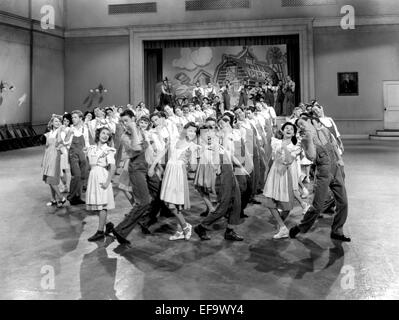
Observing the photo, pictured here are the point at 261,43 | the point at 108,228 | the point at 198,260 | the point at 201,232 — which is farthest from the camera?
the point at 261,43

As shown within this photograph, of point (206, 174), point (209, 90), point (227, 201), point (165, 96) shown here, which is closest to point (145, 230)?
point (206, 174)

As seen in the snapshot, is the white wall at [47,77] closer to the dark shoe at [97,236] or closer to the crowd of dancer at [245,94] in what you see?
the crowd of dancer at [245,94]

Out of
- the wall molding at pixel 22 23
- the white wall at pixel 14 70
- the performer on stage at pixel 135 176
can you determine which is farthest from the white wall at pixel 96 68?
the performer on stage at pixel 135 176

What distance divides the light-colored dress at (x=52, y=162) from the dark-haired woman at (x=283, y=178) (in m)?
3.70

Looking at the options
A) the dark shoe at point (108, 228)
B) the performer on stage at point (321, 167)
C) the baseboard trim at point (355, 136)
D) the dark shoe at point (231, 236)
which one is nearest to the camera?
the performer on stage at point (321, 167)

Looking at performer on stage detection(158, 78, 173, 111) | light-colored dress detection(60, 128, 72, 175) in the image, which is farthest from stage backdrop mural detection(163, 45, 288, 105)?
light-colored dress detection(60, 128, 72, 175)

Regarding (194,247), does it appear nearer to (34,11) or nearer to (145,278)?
(145,278)

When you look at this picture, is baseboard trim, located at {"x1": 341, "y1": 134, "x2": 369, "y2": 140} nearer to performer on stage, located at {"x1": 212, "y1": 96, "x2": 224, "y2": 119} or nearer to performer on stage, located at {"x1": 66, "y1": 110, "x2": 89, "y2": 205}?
performer on stage, located at {"x1": 212, "y1": 96, "x2": 224, "y2": 119}

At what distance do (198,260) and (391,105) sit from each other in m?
17.2

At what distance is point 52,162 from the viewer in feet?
24.7

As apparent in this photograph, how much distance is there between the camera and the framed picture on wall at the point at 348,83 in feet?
63.8

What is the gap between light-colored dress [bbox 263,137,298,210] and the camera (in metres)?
5.56

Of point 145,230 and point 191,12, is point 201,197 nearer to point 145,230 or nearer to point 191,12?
point 145,230
